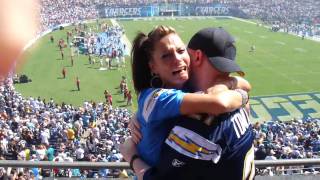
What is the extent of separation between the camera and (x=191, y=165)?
6.62 feet

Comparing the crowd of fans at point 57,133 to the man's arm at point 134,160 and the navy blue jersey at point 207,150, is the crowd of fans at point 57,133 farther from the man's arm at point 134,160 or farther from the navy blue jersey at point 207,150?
the navy blue jersey at point 207,150

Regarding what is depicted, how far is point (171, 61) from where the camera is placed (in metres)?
2.30

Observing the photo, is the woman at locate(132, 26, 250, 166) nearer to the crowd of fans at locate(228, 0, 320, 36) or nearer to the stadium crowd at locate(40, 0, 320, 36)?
the stadium crowd at locate(40, 0, 320, 36)

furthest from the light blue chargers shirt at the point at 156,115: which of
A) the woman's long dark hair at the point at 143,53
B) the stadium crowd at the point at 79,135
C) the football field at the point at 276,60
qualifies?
the football field at the point at 276,60

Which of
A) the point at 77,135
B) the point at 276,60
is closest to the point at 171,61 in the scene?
the point at 77,135

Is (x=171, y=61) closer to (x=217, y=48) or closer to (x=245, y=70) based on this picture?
(x=217, y=48)

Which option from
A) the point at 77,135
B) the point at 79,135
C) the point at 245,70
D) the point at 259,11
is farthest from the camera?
the point at 259,11

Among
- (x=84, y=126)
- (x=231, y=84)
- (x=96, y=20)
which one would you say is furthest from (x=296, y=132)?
(x=96, y=20)

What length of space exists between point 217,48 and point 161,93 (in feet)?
1.17

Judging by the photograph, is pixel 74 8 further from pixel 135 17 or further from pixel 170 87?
pixel 170 87

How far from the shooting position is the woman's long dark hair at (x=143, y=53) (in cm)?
233

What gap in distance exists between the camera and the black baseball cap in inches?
85.4

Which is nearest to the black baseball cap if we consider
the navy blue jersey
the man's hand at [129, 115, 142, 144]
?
the navy blue jersey

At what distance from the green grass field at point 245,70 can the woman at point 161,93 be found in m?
A: 23.7
